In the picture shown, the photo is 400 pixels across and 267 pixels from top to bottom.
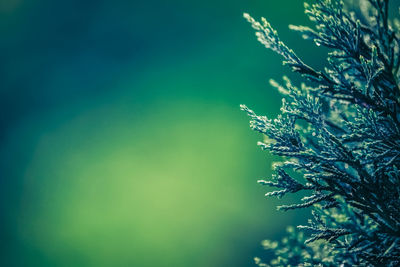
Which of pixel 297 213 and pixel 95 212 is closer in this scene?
pixel 297 213

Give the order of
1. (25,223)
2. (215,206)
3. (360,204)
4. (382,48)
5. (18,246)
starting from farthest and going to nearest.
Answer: (25,223) → (18,246) → (215,206) → (382,48) → (360,204)

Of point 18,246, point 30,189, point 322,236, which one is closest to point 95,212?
point 18,246

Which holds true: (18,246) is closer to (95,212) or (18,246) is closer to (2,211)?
(2,211)

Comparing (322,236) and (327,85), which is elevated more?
(327,85)

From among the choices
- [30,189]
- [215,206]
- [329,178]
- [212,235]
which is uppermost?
[30,189]

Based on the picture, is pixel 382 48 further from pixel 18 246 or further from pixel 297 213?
pixel 18 246

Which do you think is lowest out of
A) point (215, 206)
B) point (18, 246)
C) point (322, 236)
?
point (322, 236)

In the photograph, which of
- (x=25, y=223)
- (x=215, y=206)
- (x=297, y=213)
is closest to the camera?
(x=297, y=213)

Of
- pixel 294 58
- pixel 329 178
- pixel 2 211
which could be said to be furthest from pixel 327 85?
pixel 2 211

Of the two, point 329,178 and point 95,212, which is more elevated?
point 95,212
